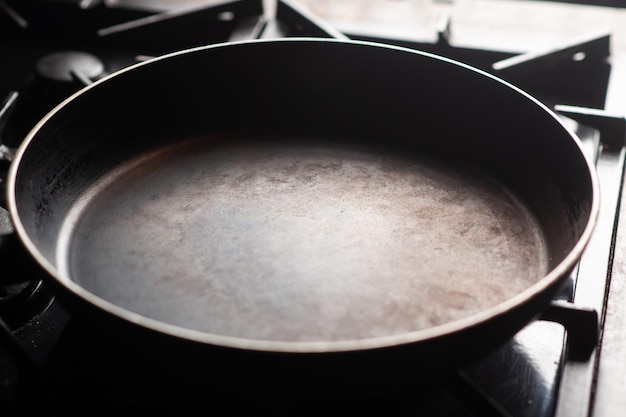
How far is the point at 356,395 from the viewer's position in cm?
44

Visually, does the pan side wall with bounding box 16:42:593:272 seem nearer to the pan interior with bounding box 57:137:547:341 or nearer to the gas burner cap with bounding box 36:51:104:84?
the pan interior with bounding box 57:137:547:341

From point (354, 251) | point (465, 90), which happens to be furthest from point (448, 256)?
point (465, 90)

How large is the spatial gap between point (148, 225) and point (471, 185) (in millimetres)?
332

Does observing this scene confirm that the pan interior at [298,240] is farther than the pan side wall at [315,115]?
No

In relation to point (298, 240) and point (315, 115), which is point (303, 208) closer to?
point (298, 240)

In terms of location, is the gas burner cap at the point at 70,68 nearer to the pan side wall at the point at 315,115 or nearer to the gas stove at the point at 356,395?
the gas stove at the point at 356,395

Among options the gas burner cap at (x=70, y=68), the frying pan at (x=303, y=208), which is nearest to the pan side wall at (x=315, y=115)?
the frying pan at (x=303, y=208)

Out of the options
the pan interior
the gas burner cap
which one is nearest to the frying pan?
the pan interior

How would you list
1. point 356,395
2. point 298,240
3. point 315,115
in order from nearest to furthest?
point 356,395 → point 298,240 → point 315,115

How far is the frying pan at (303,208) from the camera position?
0.42 meters

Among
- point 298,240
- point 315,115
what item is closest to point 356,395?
point 298,240

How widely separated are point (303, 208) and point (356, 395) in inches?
10.6

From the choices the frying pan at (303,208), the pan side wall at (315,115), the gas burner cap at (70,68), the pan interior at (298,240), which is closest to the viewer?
the frying pan at (303,208)

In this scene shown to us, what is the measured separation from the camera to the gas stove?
517mm
